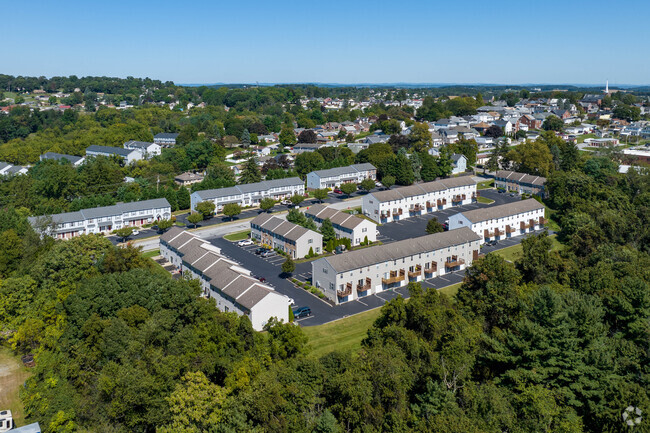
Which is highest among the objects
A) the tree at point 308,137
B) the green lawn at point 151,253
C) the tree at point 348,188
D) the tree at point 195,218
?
the tree at point 308,137

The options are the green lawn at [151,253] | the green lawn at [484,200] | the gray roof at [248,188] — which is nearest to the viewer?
the green lawn at [151,253]

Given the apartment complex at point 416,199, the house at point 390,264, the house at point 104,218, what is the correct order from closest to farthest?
1. the house at point 390,264
2. the house at point 104,218
3. the apartment complex at point 416,199

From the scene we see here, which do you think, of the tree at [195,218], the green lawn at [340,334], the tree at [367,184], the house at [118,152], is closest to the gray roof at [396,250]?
the green lawn at [340,334]

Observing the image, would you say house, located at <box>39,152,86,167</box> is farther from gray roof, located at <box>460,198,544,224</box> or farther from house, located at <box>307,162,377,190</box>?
gray roof, located at <box>460,198,544,224</box>

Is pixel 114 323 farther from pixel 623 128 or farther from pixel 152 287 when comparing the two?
pixel 623 128

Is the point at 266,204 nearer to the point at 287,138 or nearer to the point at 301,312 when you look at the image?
the point at 301,312

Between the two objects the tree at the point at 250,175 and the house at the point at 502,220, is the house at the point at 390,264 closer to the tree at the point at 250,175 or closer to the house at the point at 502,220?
the house at the point at 502,220

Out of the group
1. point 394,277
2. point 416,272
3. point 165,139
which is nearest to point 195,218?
point 394,277

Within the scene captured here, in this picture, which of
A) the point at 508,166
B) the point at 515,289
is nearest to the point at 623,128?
the point at 508,166

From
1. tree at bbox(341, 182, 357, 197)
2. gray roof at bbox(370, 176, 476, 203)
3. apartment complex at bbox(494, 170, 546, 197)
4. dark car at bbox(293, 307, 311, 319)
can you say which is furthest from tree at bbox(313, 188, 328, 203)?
dark car at bbox(293, 307, 311, 319)
